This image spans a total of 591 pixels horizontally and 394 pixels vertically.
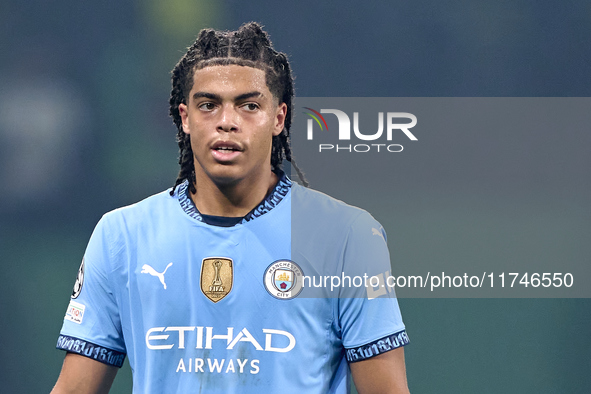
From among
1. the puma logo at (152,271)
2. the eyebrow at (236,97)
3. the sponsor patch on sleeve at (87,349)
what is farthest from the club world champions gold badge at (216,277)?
the eyebrow at (236,97)

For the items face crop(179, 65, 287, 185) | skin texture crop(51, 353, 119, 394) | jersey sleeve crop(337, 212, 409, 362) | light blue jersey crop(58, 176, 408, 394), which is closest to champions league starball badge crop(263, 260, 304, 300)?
light blue jersey crop(58, 176, 408, 394)

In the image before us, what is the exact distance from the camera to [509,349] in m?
2.70

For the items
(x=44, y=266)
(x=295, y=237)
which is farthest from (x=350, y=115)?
(x=44, y=266)

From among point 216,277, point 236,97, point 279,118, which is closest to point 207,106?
point 236,97

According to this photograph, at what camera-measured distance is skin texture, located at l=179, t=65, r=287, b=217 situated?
6.67 ft

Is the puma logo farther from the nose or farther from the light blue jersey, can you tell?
the nose

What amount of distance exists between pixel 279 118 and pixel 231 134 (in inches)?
9.1

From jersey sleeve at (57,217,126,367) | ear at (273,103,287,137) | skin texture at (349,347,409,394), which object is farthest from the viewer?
ear at (273,103,287,137)

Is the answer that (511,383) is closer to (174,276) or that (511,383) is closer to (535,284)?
(535,284)

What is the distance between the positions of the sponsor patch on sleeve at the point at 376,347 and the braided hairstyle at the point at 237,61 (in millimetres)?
597

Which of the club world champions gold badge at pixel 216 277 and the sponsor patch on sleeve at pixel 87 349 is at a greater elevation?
the club world champions gold badge at pixel 216 277

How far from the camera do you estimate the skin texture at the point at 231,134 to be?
2.03 metres

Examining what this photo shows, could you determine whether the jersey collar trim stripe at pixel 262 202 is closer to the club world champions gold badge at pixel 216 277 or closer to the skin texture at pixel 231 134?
the skin texture at pixel 231 134

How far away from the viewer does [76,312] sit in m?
2.11
